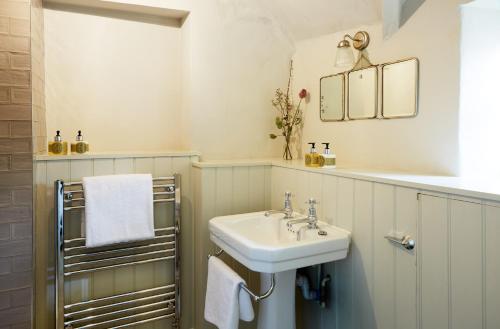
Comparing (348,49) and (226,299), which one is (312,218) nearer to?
(226,299)

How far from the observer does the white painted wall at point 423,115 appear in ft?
4.41

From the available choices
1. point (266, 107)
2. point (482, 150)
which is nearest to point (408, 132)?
point (482, 150)

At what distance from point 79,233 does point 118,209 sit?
0.25 metres

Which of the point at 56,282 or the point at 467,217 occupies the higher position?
the point at 467,217

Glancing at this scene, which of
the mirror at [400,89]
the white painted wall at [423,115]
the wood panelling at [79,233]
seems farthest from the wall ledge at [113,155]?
the mirror at [400,89]

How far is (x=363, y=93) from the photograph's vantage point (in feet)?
5.64

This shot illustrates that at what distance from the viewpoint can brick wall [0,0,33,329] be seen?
1494 mm

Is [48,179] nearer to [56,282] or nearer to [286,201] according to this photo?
[56,282]

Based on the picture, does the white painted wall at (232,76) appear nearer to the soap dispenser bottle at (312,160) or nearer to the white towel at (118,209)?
the white towel at (118,209)

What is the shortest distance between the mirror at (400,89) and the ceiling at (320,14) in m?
0.26

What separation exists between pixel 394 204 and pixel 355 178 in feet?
0.69

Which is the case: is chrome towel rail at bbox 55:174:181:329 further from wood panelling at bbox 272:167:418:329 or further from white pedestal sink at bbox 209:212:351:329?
wood panelling at bbox 272:167:418:329

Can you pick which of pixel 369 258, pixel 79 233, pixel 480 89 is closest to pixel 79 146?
pixel 79 233

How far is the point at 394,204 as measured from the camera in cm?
127
